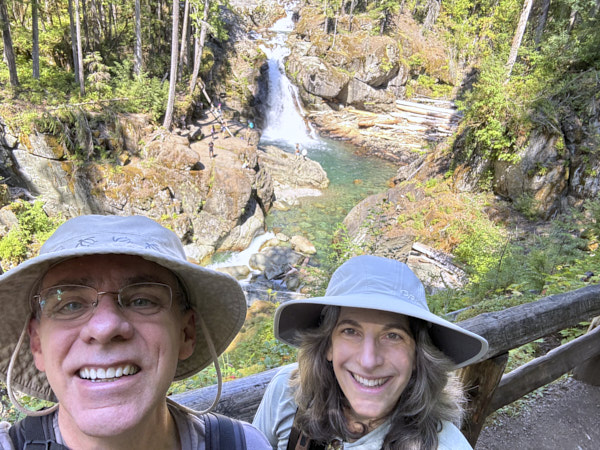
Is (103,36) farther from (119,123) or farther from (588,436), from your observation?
(588,436)

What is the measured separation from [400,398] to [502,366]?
1.23 meters

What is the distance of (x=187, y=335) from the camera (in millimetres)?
1384

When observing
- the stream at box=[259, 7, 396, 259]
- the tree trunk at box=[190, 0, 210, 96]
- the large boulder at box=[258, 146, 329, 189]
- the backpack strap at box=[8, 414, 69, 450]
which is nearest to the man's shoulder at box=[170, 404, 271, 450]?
the backpack strap at box=[8, 414, 69, 450]

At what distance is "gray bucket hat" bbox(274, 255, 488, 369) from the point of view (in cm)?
141

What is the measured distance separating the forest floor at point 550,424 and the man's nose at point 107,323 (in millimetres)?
3395

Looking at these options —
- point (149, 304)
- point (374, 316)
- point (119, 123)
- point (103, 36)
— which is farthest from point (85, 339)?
point (103, 36)

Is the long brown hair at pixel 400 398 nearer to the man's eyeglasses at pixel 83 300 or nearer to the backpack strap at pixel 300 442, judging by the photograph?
the backpack strap at pixel 300 442

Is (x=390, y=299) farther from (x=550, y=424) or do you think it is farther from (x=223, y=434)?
(x=550, y=424)

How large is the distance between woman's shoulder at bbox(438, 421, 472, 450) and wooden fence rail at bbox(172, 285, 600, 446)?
76cm

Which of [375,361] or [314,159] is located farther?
[314,159]

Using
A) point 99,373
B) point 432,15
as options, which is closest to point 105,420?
point 99,373

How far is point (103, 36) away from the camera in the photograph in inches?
839

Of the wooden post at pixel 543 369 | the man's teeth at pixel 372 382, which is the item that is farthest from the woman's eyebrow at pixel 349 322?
the wooden post at pixel 543 369

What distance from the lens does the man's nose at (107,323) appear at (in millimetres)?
1037
